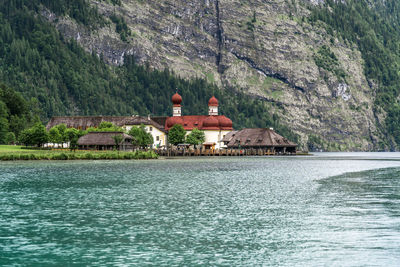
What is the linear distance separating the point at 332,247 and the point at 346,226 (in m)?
7.58

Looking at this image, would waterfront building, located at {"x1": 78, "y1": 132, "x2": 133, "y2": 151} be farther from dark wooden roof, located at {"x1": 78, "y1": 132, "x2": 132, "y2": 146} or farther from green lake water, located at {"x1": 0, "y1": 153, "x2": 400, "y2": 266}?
green lake water, located at {"x1": 0, "y1": 153, "x2": 400, "y2": 266}

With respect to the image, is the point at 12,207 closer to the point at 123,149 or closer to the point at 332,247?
the point at 332,247

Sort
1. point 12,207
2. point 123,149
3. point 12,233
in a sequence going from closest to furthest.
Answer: point 12,233 < point 12,207 < point 123,149

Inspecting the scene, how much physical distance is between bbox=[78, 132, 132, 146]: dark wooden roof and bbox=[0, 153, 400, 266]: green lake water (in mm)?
118421

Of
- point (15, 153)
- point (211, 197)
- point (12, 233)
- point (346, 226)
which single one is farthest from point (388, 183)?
point (15, 153)

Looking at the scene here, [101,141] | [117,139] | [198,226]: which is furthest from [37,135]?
[198,226]

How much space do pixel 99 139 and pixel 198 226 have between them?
154m

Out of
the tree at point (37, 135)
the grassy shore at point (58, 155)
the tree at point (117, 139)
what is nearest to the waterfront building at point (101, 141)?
the tree at point (117, 139)

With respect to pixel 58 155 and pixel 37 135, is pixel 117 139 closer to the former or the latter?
pixel 37 135

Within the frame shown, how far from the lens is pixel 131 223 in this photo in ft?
149

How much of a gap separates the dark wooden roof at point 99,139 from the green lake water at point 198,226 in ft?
389

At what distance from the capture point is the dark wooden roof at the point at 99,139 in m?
194

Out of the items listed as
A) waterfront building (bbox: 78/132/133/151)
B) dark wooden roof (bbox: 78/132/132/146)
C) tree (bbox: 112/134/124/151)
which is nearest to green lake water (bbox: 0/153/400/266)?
tree (bbox: 112/134/124/151)

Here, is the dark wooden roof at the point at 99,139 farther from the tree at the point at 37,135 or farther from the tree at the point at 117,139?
the tree at the point at 37,135
